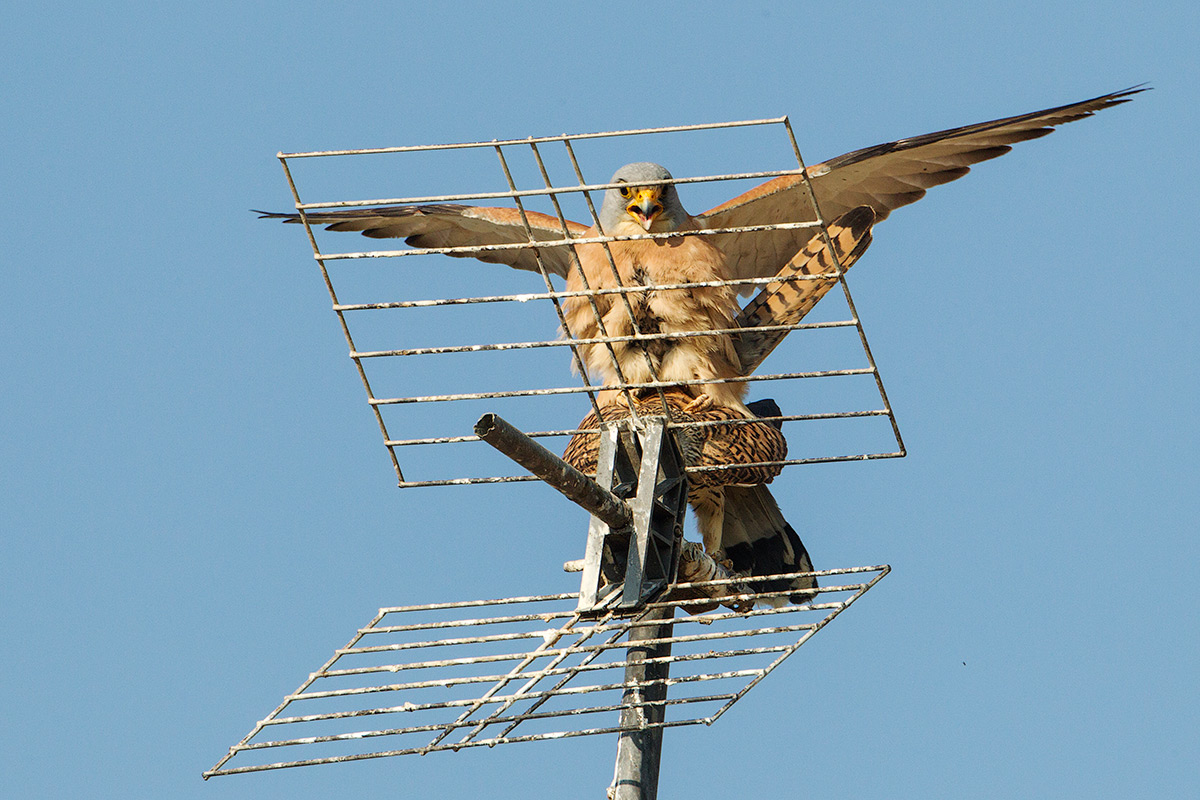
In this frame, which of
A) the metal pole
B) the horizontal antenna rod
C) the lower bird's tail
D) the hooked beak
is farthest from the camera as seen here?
the hooked beak

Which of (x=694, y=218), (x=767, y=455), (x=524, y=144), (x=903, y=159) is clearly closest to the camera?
(x=524, y=144)

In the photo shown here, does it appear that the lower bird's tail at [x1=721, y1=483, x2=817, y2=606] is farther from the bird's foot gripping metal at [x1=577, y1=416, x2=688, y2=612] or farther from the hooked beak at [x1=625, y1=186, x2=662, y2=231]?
the bird's foot gripping metal at [x1=577, y1=416, x2=688, y2=612]

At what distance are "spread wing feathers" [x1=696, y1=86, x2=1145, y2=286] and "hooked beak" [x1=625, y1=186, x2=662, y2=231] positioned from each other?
0.23 m

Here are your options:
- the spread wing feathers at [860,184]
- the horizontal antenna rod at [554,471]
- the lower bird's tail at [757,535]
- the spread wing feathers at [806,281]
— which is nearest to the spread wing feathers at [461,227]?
the spread wing feathers at [860,184]

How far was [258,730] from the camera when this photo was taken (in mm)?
3514

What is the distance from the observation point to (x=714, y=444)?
18.6ft

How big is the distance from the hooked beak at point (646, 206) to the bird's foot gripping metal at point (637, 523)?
2.68 metres

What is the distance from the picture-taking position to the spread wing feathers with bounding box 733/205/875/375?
538 cm

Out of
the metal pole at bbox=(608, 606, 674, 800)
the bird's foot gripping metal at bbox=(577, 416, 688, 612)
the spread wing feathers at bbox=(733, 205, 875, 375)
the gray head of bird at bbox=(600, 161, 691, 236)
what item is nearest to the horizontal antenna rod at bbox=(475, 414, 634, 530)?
the bird's foot gripping metal at bbox=(577, 416, 688, 612)

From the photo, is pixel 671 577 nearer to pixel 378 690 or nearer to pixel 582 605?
pixel 582 605

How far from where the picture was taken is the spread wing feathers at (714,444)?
554 cm

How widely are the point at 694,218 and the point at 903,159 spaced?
1.05 m

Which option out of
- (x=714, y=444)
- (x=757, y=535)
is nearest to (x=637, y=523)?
(x=714, y=444)

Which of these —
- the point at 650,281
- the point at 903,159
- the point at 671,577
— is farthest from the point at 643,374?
the point at 671,577
